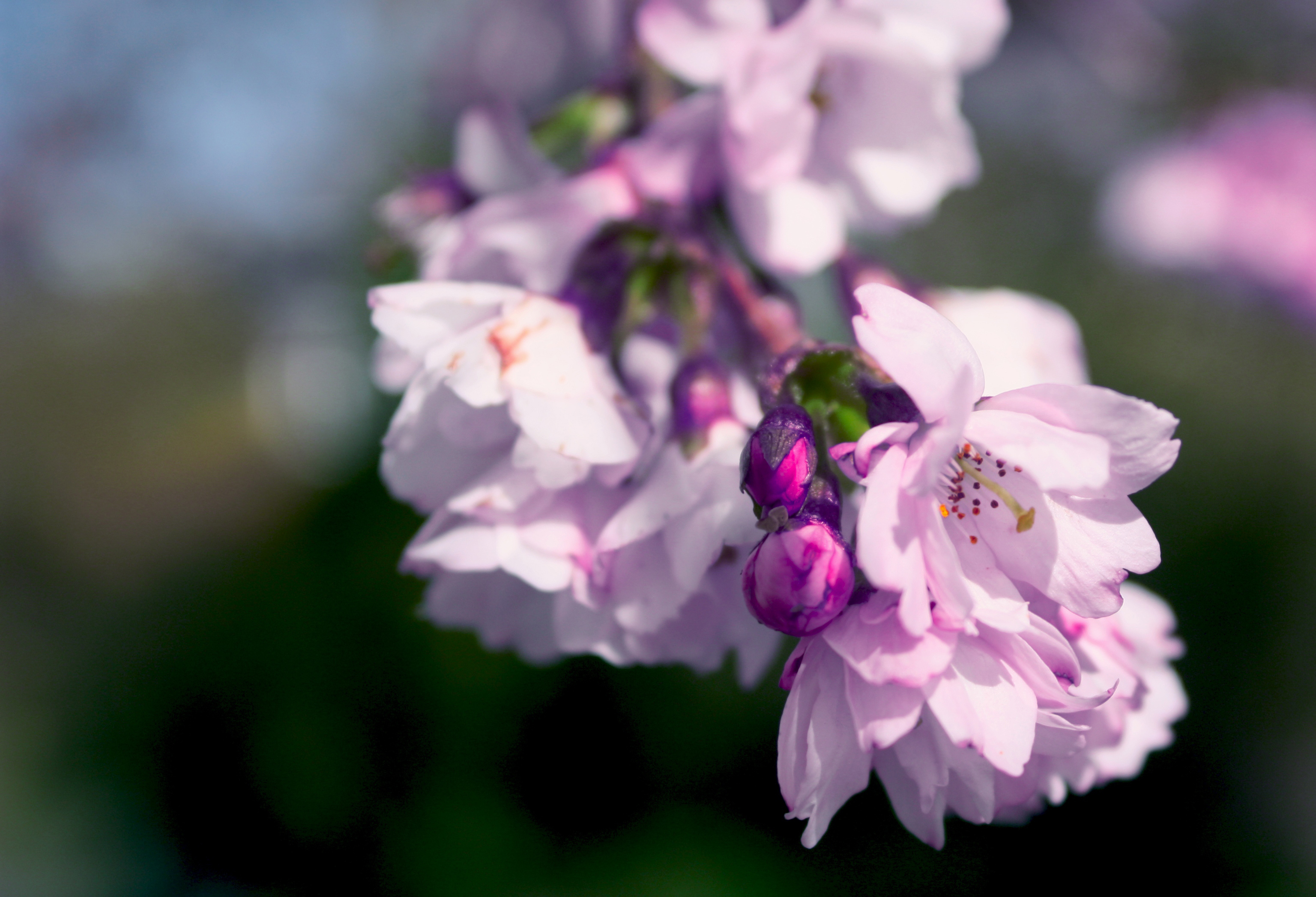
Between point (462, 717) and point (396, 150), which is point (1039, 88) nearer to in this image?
point (396, 150)

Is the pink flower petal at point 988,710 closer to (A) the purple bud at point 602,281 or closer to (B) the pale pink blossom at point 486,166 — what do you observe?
(A) the purple bud at point 602,281

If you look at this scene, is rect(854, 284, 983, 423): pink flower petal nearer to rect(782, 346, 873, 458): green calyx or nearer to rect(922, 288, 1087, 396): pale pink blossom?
rect(782, 346, 873, 458): green calyx

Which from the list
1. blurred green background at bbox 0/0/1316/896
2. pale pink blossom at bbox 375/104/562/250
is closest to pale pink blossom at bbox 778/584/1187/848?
pale pink blossom at bbox 375/104/562/250

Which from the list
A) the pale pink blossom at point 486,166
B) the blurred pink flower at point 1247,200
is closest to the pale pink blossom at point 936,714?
the pale pink blossom at point 486,166

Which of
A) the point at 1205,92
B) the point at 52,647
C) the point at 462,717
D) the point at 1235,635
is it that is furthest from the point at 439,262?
the point at 52,647

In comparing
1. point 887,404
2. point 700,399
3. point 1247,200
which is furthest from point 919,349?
point 1247,200
